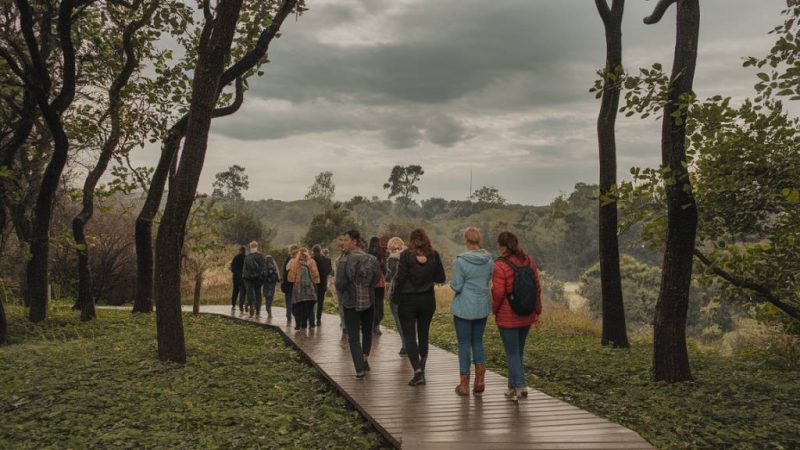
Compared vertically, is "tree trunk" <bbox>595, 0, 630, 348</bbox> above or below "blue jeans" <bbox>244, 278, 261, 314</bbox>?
above

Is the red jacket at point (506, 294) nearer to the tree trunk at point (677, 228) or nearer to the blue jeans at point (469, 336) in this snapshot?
the blue jeans at point (469, 336)

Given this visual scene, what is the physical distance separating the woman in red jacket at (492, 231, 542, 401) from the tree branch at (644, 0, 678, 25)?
6.51m

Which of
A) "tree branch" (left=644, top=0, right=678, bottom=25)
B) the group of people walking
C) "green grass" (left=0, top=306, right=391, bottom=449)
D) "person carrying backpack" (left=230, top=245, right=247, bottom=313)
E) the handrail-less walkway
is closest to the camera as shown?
the handrail-less walkway

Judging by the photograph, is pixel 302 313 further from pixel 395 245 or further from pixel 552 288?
pixel 552 288

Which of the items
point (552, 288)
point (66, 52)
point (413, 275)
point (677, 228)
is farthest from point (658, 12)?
point (552, 288)

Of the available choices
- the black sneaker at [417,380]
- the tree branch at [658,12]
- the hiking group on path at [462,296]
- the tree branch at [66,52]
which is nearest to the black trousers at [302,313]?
the hiking group on path at [462,296]

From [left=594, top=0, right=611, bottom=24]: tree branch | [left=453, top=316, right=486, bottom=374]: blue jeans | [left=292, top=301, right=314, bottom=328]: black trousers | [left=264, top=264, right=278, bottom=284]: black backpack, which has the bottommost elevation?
[left=292, top=301, right=314, bottom=328]: black trousers

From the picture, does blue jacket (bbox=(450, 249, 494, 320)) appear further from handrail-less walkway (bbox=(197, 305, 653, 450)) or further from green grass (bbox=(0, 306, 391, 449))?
green grass (bbox=(0, 306, 391, 449))

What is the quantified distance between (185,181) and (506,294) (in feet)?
20.0

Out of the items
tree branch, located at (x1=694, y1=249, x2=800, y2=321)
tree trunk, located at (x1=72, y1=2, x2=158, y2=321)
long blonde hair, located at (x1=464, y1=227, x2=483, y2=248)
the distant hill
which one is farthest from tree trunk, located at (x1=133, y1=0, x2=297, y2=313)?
the distant hill

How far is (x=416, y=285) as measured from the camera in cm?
816

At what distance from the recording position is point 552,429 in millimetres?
6148

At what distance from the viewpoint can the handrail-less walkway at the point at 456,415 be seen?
575 centimetres

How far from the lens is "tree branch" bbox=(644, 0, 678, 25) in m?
11.1
